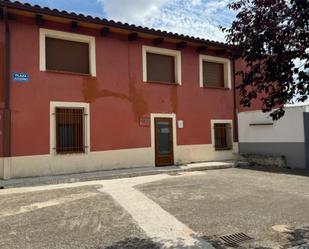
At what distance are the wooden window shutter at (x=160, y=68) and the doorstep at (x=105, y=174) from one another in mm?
3600

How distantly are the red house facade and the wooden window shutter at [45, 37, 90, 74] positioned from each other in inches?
1.3

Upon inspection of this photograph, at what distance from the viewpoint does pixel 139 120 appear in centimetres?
1251

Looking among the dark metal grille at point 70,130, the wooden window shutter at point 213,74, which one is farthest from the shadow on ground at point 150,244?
the wooden window shutter at point 213,74

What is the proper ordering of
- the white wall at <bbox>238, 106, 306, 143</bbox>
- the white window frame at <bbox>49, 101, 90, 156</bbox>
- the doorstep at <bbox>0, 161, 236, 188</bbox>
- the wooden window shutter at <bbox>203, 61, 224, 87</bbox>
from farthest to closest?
the wooden window shutter at <bbox>203, 61, 224, 87</bbox>
the white wall at <bbox>238, 106, 306, 143</bbox>
the white window frame at <bbox>49, 101, 90, 156</bbox>
the doorstep at <bbox>0, 161, 236, 188</bbox>

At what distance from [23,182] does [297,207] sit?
7.05m

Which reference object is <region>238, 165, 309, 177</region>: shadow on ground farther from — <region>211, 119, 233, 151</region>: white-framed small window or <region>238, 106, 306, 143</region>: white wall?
<region>211, 119, 233, 151</region>: white-framed small window

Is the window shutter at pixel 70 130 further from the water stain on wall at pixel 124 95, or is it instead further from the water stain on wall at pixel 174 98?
the water stain on wall at pixel 174 98

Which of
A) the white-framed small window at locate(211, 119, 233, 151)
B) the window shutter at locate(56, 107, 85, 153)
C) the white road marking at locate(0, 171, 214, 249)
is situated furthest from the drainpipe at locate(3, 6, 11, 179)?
the white-framed small window at locate(211, 119, 233, 151)

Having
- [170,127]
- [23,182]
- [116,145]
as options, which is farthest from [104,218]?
[170,127]

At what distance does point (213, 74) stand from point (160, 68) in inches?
115

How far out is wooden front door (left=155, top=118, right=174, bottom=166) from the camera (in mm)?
12945

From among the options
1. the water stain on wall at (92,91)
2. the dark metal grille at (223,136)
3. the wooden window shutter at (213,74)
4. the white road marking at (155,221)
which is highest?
the wooden window shutter at (213,74)

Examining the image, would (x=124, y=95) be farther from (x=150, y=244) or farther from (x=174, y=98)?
(x=150, y=244)

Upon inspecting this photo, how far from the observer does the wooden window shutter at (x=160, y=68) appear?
43.1 ft
